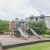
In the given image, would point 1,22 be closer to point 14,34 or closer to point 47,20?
point 14,34

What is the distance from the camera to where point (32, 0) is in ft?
58.6

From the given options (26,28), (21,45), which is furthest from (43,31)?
(21,45)

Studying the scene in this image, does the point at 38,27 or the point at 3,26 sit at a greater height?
the point at 3,26

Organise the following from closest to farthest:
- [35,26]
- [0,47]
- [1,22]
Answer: [0,47] → [35,26] → [1,22]

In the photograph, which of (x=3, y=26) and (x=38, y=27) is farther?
(x=3, y=26)

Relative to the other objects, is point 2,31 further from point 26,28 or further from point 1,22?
point 26,28

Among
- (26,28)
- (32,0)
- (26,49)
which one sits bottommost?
(26,49)

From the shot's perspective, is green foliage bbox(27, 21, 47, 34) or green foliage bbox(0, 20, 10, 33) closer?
green foliage bbox(27, 21, 47, 34)

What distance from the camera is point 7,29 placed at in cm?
2683

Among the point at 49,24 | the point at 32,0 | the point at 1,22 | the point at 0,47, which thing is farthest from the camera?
the point at 49,24

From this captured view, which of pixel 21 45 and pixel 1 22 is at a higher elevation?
pixel 1 22

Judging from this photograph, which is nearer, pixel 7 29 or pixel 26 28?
pixel 26 28

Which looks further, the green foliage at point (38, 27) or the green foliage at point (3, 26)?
the green foliage at point (3, 26)

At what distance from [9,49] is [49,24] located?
28.8m
